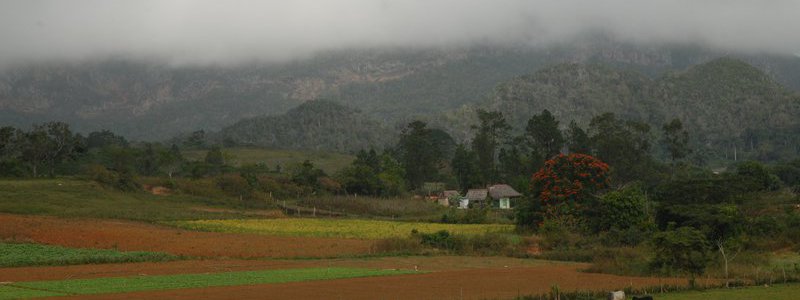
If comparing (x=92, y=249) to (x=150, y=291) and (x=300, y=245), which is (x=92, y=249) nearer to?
(x=300, y=245)

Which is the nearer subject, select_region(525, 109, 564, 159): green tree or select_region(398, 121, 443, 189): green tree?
select_region(525, 109, 564, 159): green tree

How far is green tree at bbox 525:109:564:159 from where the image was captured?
11594cm

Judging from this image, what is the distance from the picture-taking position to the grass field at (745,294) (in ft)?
98.4

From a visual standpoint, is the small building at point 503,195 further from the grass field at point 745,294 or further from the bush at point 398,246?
the grass field at point 745,294

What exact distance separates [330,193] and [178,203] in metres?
23.8

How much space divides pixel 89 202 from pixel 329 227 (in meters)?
27.5

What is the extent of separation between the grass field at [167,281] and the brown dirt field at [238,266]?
7.21 ft

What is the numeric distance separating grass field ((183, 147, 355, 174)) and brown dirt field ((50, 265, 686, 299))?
113m

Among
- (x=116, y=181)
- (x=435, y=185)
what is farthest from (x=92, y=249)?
(x=435, y=185)

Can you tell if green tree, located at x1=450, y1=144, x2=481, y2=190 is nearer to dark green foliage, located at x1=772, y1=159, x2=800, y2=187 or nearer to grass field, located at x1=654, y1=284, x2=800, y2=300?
dark green foliage, located at x1=772, y1=159, x2=800, y2=187

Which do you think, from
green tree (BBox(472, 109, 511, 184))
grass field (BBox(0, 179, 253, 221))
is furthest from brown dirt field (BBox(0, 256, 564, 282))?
green tree (BBox(472, 109, 511, 184))

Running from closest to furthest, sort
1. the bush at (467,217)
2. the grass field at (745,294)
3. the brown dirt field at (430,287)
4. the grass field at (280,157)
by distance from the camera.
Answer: the grass field at (745,294) → the brown dirt field at (430,287) → the bush at (467,217) → the grass field at (280,157)

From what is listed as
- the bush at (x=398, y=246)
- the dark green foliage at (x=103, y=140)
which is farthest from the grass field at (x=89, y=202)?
the dark green foliage at (x=103, y=140)

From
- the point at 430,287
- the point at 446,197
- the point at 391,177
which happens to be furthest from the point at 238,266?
the point at 446,197
